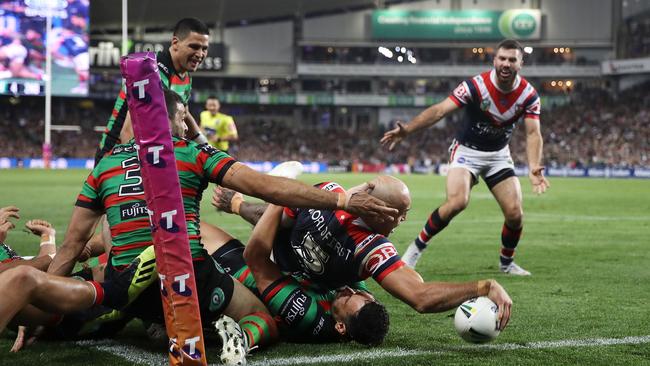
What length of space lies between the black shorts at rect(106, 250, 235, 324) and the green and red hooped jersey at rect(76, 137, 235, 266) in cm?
10

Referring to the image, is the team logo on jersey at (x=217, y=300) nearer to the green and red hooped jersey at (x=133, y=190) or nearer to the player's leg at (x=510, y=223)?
the green and red hooped jersey at (x=133, y=190)

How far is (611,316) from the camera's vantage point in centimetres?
596

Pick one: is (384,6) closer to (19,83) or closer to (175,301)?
(19,83)

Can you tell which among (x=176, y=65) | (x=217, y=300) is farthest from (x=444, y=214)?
(x=217, y=300)

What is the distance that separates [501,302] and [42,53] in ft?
130

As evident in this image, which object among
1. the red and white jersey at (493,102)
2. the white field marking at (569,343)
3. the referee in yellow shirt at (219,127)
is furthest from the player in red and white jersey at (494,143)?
the referee in yellow shirt at (219,127)

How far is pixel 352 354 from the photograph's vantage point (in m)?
4.78

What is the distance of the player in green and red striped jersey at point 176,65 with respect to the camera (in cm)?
730

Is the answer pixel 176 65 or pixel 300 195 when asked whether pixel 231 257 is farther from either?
pixel 176 65

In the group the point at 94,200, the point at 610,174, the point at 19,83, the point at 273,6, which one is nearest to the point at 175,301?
the point at 94,200

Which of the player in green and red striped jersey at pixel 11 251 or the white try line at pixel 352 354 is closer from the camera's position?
the white try line at pixel 352 354

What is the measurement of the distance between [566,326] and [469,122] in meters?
4.24

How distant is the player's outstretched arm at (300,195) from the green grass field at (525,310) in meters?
0.99

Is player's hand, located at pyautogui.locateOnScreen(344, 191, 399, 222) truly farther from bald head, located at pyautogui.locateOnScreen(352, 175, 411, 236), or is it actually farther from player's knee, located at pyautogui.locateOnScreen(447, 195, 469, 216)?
A: player's knee, located at pyautogui.locateOnScreen(447, 195, 469, 216)
